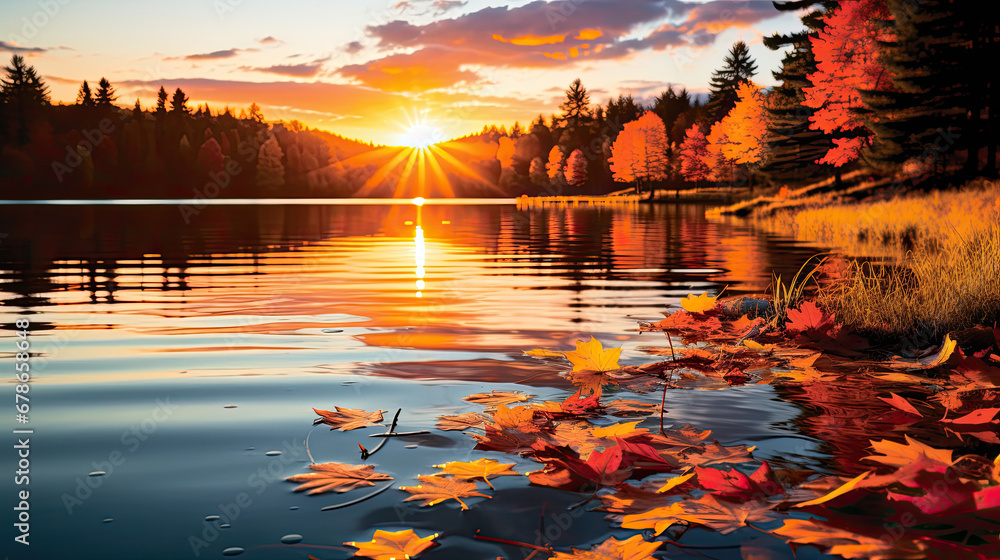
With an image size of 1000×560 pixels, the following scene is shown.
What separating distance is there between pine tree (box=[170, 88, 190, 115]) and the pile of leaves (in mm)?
201865

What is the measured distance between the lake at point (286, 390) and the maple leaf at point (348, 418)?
8cm

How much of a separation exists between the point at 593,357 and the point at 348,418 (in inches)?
64.6

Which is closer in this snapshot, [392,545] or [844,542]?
[844,542]

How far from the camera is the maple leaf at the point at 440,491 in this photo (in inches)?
133

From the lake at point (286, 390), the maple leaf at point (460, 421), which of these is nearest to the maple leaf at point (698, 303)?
the lake at point (286, 390)

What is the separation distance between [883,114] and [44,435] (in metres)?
37.7

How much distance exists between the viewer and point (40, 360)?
23.0 feet

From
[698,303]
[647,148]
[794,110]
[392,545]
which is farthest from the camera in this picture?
[647,148]

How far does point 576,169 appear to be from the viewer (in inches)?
4742

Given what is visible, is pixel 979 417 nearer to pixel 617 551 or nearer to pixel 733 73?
pixel 617 551

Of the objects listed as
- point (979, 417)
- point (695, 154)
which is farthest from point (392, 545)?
point (695, 154)

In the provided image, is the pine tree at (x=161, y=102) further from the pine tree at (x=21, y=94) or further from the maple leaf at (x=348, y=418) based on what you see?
the maple leaf at (x=348, y=418)

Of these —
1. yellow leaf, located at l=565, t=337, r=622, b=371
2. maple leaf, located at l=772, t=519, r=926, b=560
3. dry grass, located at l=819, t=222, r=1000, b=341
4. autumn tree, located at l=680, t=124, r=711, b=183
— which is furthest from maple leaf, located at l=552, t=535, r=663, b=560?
autumn tree, located at l=680, t=124, r=711, b=183

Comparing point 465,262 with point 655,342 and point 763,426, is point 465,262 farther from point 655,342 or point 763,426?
point 763,426
